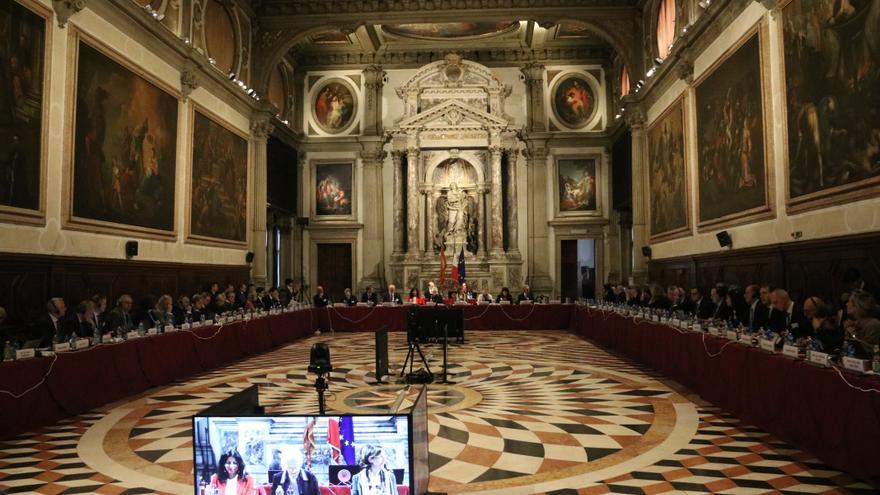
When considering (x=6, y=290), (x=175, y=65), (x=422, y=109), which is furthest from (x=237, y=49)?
(x=6, y=290)

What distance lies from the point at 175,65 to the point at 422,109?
35.7 ft

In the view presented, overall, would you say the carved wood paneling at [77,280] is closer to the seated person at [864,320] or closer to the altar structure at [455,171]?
the altar structure at [455,171]

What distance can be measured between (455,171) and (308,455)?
67.7 feet

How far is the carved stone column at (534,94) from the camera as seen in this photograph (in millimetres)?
22328

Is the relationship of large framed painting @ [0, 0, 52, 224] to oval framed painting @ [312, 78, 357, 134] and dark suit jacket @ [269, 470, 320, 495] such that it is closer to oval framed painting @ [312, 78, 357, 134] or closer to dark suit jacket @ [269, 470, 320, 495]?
dark suit jacket @ [269, 470, 320, 495]

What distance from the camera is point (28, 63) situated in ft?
27.8

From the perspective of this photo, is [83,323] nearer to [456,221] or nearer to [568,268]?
[456,221]

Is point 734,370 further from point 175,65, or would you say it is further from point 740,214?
point 175,65

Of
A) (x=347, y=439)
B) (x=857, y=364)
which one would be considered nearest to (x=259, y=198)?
(x=857, y=364)

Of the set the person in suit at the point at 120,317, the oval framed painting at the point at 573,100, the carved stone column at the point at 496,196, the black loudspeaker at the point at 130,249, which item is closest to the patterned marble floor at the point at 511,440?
the person in suit at the point at 120,317

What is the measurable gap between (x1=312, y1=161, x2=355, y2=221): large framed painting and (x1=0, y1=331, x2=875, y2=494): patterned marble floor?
13331 mm

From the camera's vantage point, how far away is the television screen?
7.56 ft

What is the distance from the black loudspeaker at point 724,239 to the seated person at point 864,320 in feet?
18.7

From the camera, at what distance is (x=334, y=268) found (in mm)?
22750
